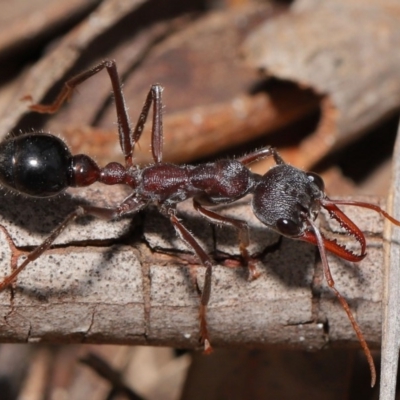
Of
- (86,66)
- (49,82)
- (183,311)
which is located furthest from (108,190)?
(86,66)

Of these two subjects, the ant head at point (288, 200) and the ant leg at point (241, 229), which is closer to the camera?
the ant leg at point (241, 229)

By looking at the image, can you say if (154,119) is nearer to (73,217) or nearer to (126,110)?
(126,110)

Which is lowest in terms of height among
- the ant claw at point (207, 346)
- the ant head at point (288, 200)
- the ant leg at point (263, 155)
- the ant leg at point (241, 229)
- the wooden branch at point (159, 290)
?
the ant claw at point (207, 346)

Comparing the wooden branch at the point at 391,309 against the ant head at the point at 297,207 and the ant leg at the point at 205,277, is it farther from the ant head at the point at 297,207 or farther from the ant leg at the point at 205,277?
the ant leg at the point at 205,277

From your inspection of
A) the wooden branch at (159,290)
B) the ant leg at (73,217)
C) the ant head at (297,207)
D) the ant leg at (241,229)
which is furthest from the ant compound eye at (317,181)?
the ant leg at (73,217)

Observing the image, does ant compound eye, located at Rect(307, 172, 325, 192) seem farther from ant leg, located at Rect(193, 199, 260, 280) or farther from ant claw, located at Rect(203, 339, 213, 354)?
ant claw, located at Rect(203, 339, 213, 354)

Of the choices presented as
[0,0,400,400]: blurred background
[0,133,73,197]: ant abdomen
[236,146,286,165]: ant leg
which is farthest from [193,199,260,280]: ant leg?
[0,0,400,400]: blurred background

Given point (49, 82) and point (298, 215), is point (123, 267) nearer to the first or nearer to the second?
point (298, 215)
